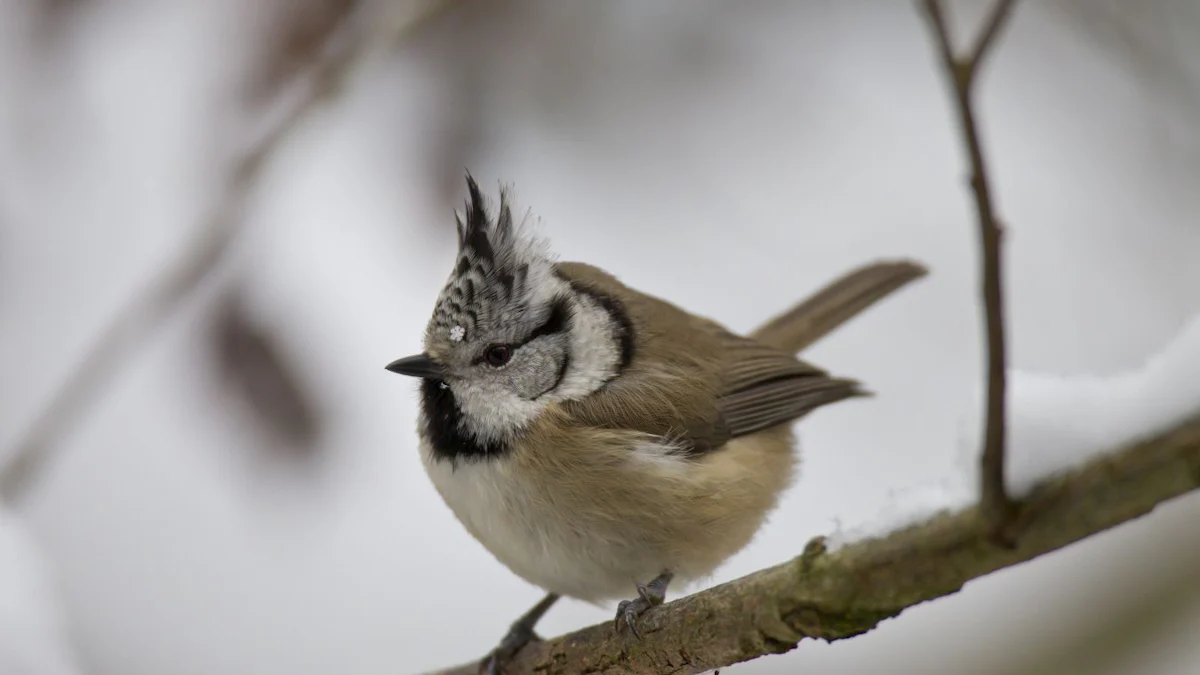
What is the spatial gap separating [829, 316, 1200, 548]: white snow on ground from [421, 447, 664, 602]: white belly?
1075 mm

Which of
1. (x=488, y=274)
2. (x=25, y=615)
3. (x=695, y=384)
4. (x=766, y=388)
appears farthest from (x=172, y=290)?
(x=766, y=388)

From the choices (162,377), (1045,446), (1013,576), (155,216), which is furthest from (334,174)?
(1045,446)

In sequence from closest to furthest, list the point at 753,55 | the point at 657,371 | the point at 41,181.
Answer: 1. the point at 657,371
2. the point at 41,181
3. the point at 753,55

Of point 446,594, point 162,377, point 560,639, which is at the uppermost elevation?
point 162,377

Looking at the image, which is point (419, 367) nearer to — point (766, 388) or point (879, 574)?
point (766, 388)

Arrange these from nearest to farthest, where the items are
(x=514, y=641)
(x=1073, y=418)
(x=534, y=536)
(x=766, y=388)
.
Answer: (x=1073, y=418), (x=534, y=536), (x=514, y=641), (x=766, y=388)

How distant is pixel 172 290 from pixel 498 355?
78cm

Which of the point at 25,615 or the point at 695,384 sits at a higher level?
the point at 25,615

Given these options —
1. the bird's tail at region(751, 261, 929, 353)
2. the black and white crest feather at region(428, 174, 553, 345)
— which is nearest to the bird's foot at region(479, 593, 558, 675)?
the black and white crest feather at region(428, 174, 553, 345)

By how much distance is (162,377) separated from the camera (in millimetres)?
3791

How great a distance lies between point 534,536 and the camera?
7.98ft

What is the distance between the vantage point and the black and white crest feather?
2.50 meters

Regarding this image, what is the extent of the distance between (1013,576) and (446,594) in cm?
195

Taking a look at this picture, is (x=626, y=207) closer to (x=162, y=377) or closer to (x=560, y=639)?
(x=162, y=377)
